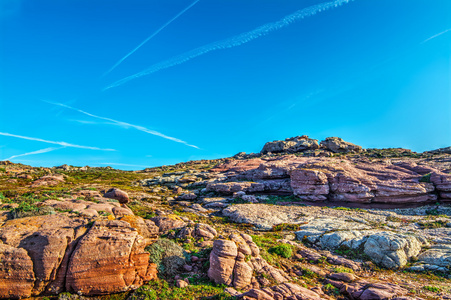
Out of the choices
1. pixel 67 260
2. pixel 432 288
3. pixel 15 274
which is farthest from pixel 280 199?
pixel 15 274

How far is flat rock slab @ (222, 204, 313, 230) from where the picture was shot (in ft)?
80.2

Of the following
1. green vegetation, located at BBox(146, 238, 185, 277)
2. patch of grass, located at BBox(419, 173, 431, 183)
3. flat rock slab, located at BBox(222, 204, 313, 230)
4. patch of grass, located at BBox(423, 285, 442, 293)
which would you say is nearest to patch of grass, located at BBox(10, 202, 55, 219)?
green vegetation, located at BBox(146, 238, 185, 277)

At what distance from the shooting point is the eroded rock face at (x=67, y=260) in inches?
356

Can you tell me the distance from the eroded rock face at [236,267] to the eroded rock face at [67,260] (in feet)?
10.5

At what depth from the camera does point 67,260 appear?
378 inches

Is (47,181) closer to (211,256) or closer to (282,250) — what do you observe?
(211,256)

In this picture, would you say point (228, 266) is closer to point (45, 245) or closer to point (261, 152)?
point (45, 245)

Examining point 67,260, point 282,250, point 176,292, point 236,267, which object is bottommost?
point 176,292

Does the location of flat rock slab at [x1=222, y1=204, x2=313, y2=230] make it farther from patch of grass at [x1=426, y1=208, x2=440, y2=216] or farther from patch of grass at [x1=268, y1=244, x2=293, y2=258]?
patch of grass at [x1=426, y1=208, x2=440, y2=216]

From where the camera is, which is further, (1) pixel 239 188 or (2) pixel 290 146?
(2) pixel 290 146

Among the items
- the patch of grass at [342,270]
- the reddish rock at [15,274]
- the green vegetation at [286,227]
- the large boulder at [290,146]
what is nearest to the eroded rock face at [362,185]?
the green vegetation at [286,227]

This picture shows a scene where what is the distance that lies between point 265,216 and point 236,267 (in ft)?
52.8

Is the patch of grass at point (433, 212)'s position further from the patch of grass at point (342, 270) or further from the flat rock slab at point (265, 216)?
the patch of grass at point (342, 270)

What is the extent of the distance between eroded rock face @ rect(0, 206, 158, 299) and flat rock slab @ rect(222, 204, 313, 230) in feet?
51.1
